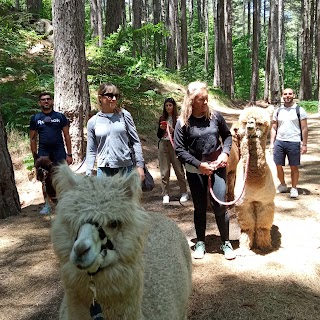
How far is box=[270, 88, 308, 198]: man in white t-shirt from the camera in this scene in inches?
300

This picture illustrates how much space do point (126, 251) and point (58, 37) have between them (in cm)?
781

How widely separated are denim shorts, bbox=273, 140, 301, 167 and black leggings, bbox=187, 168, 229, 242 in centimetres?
331

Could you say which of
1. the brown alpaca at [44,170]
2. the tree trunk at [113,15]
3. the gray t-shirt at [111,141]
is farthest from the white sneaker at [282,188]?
the tree trunk at [113,15]

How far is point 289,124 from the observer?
7.66 meters

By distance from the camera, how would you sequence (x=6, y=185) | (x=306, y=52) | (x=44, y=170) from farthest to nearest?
(x=306, y=52), (x=6, y=185), (x=44, y=170)

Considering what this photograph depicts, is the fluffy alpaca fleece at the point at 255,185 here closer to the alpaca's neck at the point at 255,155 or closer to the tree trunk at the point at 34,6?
the alpaca's neck at the point at 255,155

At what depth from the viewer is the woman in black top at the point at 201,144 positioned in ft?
15.4

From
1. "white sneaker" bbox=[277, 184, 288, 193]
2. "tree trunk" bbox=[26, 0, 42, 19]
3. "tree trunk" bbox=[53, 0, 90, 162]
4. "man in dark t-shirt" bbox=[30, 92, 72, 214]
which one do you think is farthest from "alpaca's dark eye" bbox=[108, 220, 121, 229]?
"tree trunk" bbox=[26, 0, 42, 19]

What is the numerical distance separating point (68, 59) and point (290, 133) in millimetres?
5208

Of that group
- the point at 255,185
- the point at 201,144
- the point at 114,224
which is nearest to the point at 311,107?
the point at 255,185

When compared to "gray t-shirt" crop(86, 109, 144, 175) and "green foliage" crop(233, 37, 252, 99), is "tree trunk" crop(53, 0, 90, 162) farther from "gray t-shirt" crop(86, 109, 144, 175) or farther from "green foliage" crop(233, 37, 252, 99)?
"green foliage" crop(233, 37, 252, 99)

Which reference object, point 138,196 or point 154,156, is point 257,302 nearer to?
point 138,196

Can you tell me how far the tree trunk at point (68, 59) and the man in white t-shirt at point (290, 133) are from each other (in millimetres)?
4554

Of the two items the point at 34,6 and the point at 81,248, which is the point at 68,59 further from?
the point at 34,6
